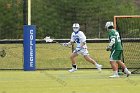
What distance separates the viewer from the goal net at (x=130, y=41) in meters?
21.0

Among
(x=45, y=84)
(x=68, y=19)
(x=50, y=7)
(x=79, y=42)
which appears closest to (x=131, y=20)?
(x=79, y=42)

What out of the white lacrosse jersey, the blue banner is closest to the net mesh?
the blue banner

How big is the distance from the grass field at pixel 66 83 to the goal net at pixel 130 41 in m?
2.28

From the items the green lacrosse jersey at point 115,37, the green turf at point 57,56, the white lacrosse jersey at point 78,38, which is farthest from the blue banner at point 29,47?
the green lacrosse jersey at point 115,37

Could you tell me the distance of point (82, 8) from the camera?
1170 inches

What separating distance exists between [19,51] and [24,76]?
340 inches

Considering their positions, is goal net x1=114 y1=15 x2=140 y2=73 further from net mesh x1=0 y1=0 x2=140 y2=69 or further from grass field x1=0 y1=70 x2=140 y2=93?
grass field x1=0 y1=70 x2=140 y2=93

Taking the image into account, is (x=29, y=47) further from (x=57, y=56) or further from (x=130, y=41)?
(x=57, y=56)

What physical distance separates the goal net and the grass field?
2277 millimetres

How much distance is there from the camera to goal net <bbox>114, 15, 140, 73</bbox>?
20969 millimetres

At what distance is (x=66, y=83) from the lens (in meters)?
15.7

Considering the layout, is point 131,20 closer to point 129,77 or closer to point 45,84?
point 129,77

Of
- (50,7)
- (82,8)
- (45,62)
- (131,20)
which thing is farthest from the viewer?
(50,7)

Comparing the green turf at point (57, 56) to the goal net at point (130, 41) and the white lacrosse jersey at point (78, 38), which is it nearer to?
the goal net at point (130, 41)
